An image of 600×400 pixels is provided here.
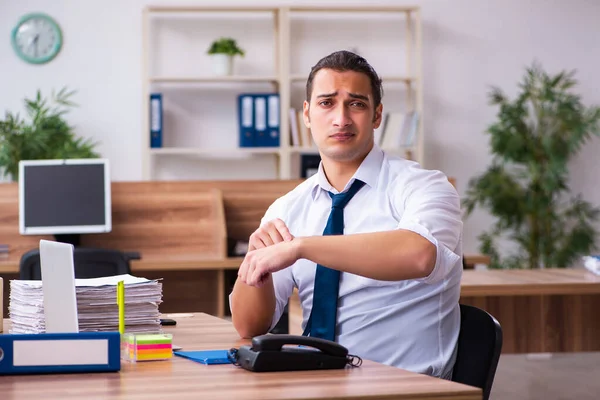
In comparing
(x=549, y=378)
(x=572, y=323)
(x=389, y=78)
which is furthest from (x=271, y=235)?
(x=389, y=78)

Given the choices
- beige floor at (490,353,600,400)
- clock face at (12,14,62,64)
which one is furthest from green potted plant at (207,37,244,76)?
beige floor at (490,353,600,400)

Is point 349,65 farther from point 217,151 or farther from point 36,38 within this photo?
point 36,38

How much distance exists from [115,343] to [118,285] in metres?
0.32

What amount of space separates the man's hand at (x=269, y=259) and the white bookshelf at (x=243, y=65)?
16.2 feet

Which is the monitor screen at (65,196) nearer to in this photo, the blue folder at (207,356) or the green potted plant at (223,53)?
the green potted plant at (223,53)

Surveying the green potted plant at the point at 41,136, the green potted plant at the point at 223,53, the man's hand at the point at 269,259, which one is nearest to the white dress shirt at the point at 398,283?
the man's hand at the point at 269,259

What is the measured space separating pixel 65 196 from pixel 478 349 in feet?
10.1

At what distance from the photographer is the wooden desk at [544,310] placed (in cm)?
308

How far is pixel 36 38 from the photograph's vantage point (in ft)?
21.3

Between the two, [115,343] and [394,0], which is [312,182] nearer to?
[115,343]

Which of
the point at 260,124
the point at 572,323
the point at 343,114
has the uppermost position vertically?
the point at 260,124

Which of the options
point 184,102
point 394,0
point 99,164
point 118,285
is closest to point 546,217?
point 394,0

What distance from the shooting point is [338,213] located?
1883mm

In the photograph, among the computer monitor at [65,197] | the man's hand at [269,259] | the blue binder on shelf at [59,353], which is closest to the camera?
the blue binder on shelf at [59,353]
